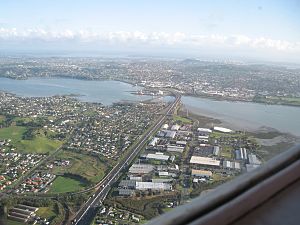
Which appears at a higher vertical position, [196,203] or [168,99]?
[196,203]

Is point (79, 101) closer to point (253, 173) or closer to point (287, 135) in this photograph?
point (287, 135)

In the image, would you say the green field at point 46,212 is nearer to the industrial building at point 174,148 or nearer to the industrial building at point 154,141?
the industrial building at point 174,148

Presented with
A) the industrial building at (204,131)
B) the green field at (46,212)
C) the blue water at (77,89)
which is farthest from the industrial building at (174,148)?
the blue water at (77,89)

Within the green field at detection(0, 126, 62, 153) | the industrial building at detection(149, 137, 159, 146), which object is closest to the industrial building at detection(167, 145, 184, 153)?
the industrial building at detection(149, 137, 159, 146)

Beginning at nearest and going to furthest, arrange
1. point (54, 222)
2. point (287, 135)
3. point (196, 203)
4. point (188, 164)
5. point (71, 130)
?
point (196, 203) → point (54, 222) → point (188, 164) → point (287, 135) → point (71, 130)

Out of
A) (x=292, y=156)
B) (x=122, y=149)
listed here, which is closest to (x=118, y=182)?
(x=122, y=149)

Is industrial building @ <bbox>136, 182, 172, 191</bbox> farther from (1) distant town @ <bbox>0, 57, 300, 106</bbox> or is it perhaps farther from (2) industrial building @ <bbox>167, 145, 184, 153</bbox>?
(1) distant town @ <bbox>0, 57, 300, 106</bbox>
